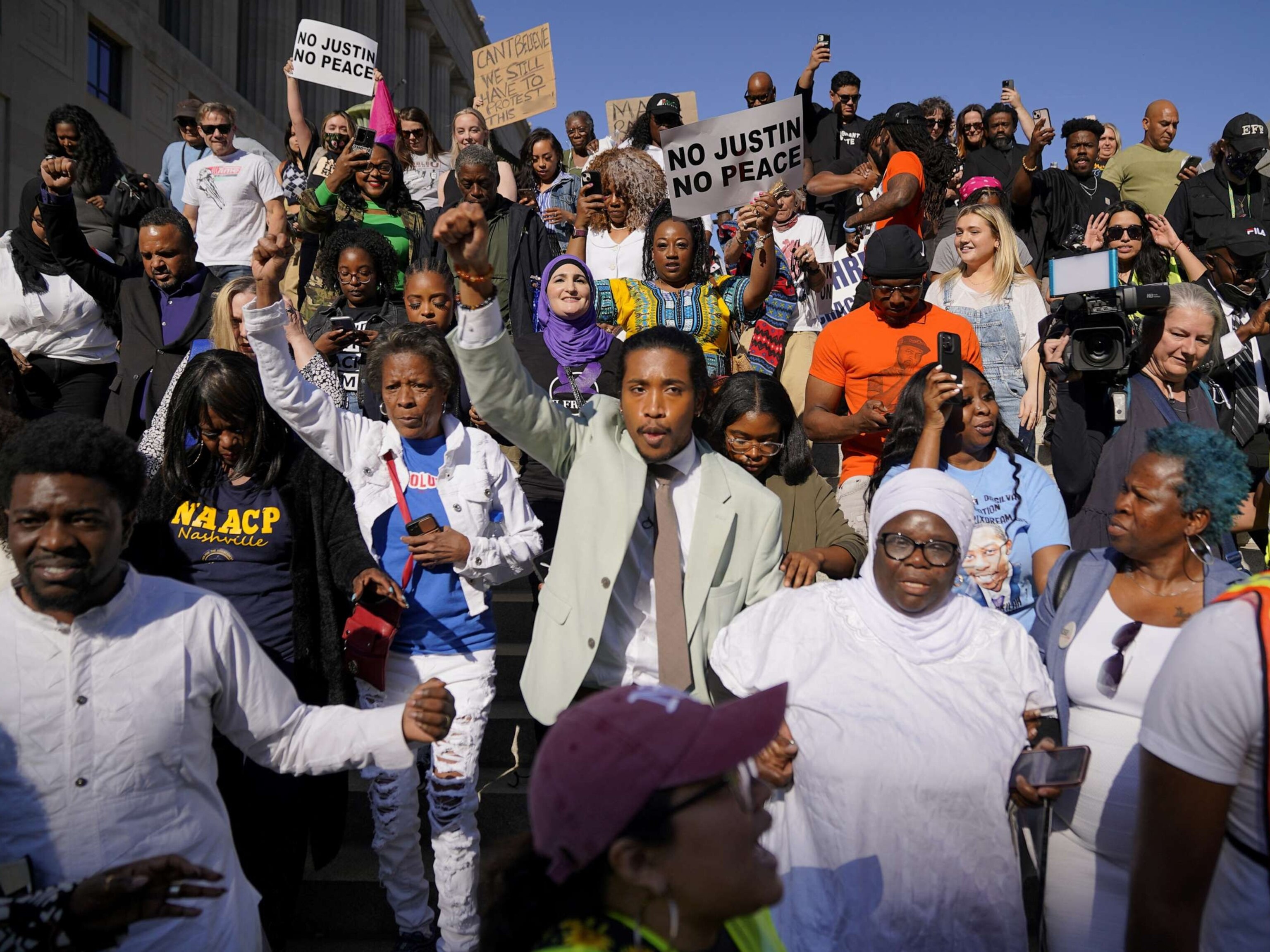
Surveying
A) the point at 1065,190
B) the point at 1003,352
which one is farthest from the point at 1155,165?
the point at 1003,352

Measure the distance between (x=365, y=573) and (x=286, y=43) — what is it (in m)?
23.9

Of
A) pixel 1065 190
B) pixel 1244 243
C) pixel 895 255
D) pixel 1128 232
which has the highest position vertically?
pixel 1065 190

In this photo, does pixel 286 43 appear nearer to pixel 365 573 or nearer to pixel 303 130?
pixel 303 130

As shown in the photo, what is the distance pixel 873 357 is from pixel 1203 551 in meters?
2.08

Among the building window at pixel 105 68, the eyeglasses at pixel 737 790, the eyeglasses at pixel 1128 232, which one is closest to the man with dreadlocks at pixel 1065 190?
the eyeglasses at pixel 1128 232

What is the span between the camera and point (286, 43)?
80.3 feet

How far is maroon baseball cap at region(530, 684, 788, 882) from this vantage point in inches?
65.5

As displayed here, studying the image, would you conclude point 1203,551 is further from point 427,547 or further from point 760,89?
point 760,89

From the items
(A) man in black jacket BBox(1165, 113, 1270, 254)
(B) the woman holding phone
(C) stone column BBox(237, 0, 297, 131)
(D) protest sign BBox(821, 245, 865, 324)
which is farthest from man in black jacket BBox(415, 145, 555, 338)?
(C) stone column BBox(237, 0, 297, 131)

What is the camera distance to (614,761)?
65.8 inches

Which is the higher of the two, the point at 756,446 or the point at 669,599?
the point at 756,446

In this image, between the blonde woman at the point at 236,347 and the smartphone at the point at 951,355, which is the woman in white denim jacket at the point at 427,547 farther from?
the smartphone at the point at 951,355

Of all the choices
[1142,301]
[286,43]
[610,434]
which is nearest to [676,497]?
[610,434]

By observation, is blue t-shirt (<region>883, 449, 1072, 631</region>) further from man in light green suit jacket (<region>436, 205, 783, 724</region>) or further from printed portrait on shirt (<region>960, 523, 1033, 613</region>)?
man in light green suit jacket (<region>436, 205, 783, 724</region>)
